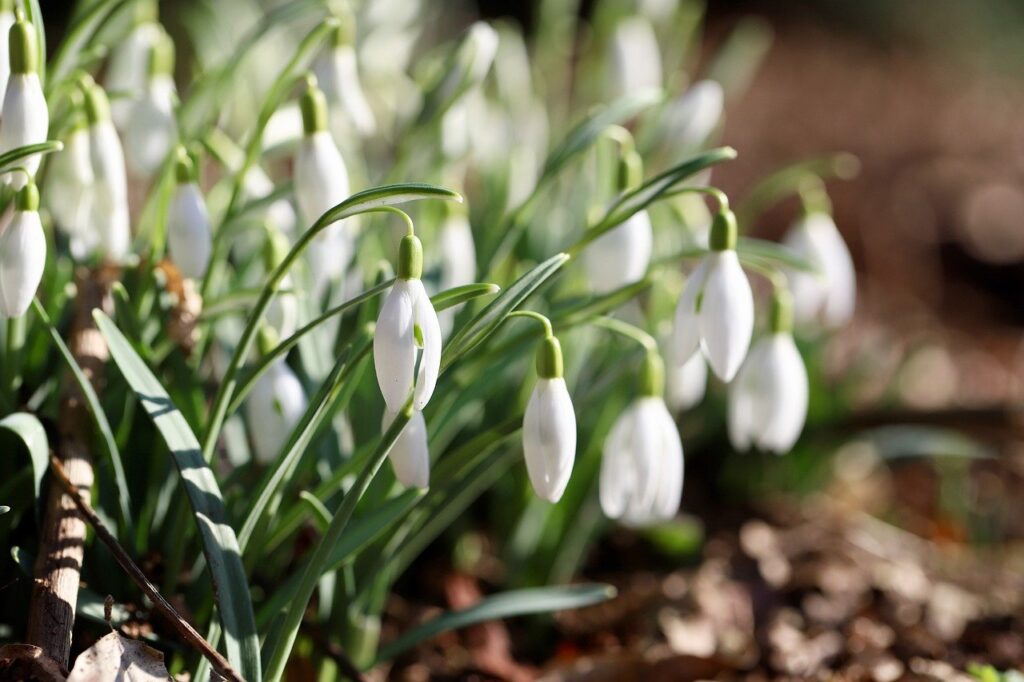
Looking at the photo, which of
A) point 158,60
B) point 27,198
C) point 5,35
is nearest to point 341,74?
point 158,60

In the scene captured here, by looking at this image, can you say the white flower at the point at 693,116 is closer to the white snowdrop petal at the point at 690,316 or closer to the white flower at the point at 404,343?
the white snowdrop petal at the point at 690,316

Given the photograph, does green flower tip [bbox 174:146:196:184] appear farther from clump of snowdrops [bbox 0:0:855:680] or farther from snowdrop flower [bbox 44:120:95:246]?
snowdrop flower [bbox 44:120:95:246]

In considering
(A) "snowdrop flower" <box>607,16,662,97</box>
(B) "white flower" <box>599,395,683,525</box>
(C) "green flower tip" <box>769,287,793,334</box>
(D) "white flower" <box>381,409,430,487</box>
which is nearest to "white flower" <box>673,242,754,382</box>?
(B) "white flower" <box>599,395,683,525</box>

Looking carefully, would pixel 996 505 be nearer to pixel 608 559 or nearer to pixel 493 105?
pixel 608 559

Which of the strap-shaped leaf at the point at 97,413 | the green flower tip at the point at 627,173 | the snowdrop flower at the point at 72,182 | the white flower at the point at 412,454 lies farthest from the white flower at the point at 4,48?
the green flower tip at the point at 627,173

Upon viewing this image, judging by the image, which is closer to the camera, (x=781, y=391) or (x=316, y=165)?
(x=316, y=165)

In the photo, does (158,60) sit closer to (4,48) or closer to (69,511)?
(4,48)
